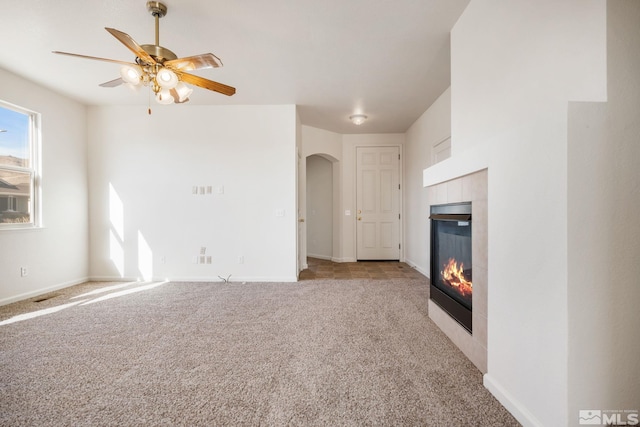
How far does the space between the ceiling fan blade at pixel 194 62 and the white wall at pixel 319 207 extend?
4.39 m

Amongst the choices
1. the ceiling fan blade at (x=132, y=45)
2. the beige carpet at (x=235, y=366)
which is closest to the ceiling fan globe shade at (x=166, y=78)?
the ceiling fan blade at (x=132, y=45)

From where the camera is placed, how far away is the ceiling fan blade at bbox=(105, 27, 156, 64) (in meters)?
1.74

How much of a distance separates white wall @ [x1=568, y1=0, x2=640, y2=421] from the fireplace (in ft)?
2.67

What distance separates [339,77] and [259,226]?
7.87 feet

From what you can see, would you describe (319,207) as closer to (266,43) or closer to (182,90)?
(266,43)

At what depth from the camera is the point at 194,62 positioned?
209cm

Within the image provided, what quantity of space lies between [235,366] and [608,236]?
2107mm

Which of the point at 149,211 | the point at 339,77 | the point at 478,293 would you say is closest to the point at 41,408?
the point at 478,293

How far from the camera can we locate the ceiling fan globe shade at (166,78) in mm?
2102

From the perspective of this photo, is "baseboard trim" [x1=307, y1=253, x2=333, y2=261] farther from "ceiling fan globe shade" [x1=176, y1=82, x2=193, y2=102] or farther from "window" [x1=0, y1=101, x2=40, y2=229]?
"window" [x1=0, y1=101, x2=40, y2=229]

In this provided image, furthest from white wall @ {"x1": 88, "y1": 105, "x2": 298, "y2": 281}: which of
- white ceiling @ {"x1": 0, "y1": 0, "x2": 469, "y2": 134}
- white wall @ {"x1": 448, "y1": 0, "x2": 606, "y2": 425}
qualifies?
white wall @ {"x1": 448, "y1": 0, "x2": 606, "y2": 425}

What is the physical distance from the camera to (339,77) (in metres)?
3.43

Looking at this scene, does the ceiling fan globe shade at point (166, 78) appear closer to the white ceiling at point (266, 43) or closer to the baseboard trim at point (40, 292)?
the white ceiling at point (266, 43)

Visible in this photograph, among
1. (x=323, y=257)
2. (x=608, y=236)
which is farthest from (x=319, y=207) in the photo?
(x=608, y=236)
